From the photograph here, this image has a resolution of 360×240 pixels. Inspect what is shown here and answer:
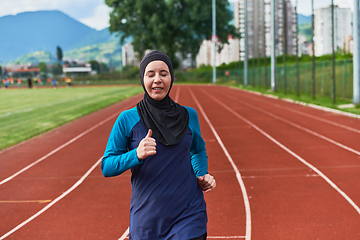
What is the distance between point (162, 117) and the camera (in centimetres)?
247

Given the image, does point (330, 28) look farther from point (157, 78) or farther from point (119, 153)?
point (119, 153)

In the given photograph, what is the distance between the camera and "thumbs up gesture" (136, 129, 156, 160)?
91.8 inches

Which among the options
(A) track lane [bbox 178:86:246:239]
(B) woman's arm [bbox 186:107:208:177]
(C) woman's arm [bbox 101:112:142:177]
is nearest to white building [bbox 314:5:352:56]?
(A) track lane [bbox 178:86:246:239]

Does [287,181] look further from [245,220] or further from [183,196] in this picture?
[183,196]

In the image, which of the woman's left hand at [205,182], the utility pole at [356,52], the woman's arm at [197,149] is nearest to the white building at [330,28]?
the utility pole at [356,52]

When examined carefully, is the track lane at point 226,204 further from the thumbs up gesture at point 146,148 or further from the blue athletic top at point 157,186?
the thumbs up gesture at point 146,148

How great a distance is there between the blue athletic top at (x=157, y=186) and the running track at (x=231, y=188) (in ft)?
8.54

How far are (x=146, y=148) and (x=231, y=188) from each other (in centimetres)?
491

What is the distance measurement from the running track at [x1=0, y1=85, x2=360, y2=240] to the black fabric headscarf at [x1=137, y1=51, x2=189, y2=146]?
9.19 feet

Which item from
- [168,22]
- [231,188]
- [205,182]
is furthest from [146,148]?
[168,22]

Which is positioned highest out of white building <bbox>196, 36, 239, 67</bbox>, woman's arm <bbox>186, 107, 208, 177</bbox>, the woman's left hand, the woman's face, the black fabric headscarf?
white building <bbox>196, 36, 239, 67</bbox>

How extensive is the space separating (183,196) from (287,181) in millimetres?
5219

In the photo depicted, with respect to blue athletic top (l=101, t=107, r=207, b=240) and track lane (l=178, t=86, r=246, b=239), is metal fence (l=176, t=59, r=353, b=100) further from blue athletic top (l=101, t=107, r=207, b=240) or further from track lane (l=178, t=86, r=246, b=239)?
blue athletic top (l=101, t=107, r=207, b=240)

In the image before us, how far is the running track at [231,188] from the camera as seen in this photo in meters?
5.34
